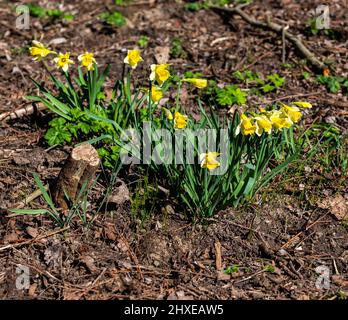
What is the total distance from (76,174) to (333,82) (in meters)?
2.38

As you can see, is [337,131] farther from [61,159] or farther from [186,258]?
[61,159]

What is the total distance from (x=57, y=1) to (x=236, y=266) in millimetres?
3703

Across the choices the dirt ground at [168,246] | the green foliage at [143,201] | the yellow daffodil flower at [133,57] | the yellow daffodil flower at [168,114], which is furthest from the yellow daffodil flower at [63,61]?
the green foliage at [143,201]

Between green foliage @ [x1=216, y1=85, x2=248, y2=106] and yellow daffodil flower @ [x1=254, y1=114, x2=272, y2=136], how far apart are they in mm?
1196

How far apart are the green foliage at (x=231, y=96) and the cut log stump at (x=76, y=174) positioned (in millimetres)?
1302

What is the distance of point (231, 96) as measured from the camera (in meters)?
4.19

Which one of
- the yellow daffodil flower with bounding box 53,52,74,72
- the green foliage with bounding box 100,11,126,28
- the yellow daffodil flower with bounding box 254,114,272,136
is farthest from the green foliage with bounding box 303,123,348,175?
the green foliage with bounding box 100,11,126,28

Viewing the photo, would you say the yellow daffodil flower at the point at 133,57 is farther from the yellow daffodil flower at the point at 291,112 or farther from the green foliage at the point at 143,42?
the green foliage at the point at 143,42

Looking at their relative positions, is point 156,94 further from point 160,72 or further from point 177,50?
point 177,50

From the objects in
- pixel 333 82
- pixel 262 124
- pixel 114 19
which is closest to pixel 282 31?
pixel 333 82
